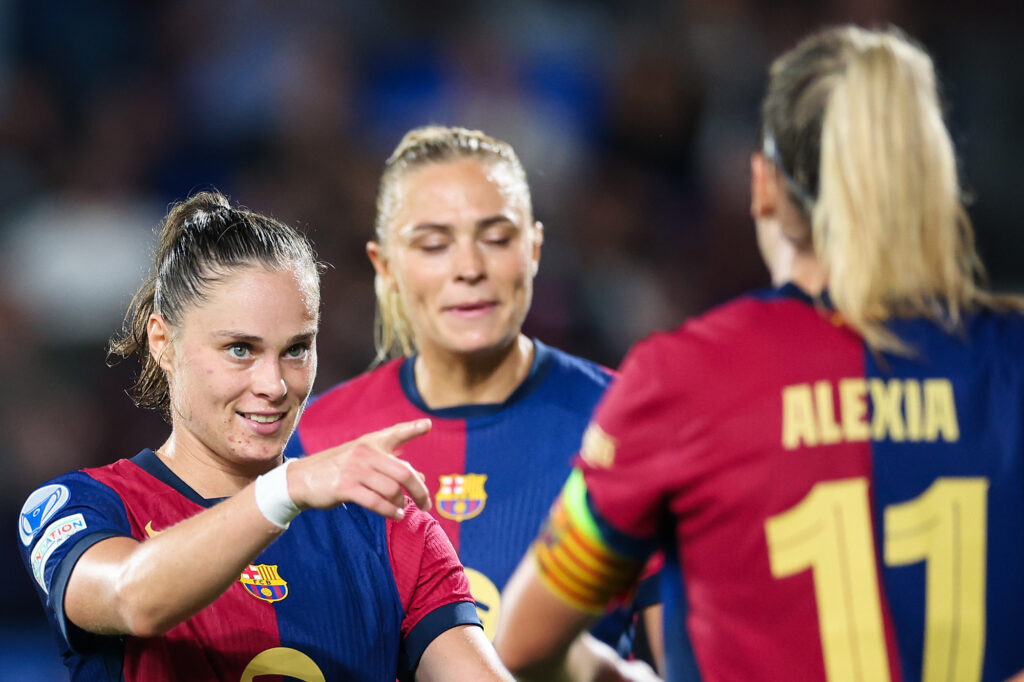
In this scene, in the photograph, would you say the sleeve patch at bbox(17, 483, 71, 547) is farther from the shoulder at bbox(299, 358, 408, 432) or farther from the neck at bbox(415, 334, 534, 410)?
the neck at bbox(415, 334, 534, 410)

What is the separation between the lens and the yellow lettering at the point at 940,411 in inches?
71.3

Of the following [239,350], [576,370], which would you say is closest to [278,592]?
[239,350]

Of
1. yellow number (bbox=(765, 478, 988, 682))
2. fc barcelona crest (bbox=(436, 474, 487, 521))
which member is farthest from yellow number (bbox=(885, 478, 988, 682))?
fc barcelona crest (bbox=(436, 474, 487, 521))

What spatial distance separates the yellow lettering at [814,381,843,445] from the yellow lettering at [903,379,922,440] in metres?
0.10

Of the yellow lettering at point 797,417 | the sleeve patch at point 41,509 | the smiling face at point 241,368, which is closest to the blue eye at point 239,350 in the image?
the smiling face at point 241,368

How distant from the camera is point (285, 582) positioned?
7.86 feet

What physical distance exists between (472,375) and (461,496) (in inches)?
14.9

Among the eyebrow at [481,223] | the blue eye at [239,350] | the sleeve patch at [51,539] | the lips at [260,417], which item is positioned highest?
the eyebrow at [481,223]

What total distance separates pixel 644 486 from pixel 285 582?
86 centimetres

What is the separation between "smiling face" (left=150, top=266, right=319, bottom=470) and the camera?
2410 millimetres

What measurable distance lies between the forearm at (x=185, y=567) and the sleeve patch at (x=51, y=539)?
187 mm

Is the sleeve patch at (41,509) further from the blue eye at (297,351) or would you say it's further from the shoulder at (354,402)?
the shoulder at (354,402)

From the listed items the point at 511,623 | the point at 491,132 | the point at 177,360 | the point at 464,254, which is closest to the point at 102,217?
the point at 491,132

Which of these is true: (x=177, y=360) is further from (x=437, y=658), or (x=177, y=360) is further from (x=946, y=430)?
(x=946, y=430)
